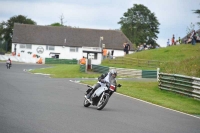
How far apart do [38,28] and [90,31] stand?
37.8 feet

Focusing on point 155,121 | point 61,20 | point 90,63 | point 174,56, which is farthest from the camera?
point 61,20

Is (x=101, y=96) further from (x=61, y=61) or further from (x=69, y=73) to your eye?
Result: (x=61, y=61)

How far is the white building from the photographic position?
10812 cm

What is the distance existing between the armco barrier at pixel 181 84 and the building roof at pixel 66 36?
252 feet

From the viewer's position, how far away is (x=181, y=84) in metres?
28.0

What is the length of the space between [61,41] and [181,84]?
270 ft

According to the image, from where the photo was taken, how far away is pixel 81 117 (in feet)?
47.8

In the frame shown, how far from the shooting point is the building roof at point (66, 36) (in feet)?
356

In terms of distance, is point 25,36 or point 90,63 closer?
point 90,63

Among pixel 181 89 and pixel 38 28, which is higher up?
pixel 38 28

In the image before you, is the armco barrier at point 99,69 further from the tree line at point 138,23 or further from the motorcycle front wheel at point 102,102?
the tree line at point 138,23

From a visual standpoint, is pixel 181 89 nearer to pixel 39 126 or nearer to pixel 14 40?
pixel 39 126

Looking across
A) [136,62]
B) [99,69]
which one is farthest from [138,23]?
[99,69]

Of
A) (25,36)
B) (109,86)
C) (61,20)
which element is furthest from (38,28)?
(109,86)
